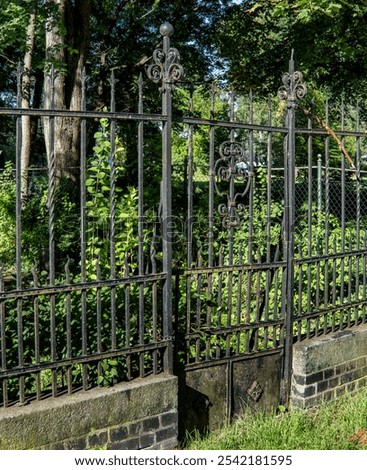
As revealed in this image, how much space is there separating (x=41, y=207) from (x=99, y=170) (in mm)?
2291

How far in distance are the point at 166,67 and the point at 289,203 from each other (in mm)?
1655

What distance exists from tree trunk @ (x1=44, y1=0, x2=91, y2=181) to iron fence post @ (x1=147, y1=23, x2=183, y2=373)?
388 centimetres

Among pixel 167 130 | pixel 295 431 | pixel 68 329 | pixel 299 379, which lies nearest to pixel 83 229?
pixel 68 329

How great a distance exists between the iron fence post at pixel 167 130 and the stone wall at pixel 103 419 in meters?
0.41

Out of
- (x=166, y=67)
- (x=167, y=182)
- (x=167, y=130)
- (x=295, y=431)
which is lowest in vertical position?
(x=295, y=431)

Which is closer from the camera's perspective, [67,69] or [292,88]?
[292,88]

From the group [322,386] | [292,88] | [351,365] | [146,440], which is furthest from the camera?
[351,365]

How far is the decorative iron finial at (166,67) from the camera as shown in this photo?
3.88 meters

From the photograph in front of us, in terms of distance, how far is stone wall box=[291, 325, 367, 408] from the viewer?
4.84 meters

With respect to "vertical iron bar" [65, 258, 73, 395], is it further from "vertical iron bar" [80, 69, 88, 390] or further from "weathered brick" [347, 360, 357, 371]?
"weathered brick" [347, 360, 357, 371]

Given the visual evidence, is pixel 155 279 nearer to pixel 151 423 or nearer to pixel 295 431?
pixel 151 423

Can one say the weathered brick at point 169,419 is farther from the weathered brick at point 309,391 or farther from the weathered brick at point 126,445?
the weathered brick at point 309,391

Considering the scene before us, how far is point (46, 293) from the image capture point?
11.5 ft

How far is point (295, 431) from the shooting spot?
14.0 ft
